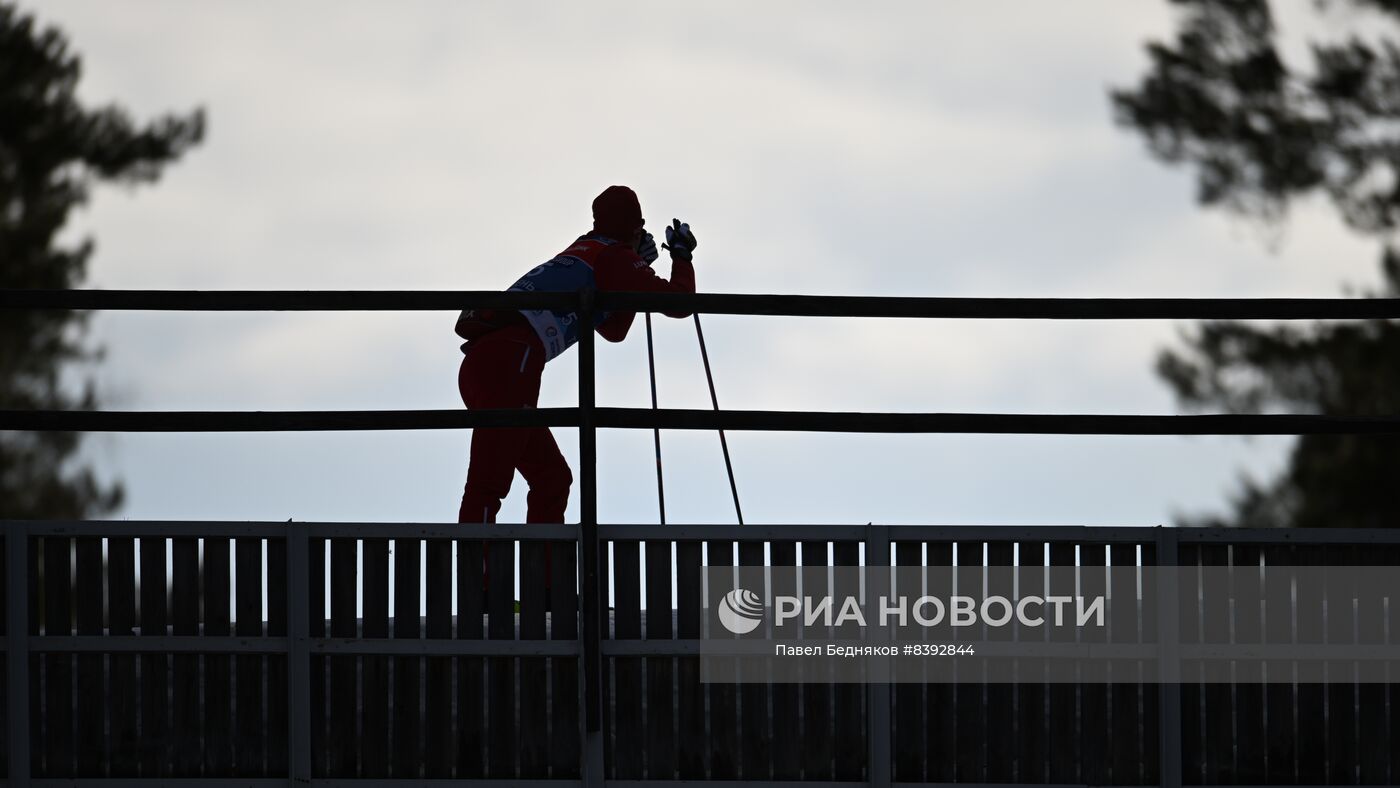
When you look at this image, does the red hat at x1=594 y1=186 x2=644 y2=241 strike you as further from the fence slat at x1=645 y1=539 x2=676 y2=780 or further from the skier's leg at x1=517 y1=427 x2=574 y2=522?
the fence slat at x1=645 y1=539 x2=676 y2=780

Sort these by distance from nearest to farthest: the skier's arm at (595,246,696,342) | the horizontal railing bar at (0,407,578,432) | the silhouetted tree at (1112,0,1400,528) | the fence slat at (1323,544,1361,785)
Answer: the horizontal railing bar at (0,407,578,432) → the fence slat at (1323,544,1361,785) → the skier's arm at (595,246,696,342) → the silhouetted tree at (1112,0,1400,528)

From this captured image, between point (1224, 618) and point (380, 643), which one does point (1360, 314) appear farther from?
point (380, 643)

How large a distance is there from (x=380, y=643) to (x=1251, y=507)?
1214 centimetres

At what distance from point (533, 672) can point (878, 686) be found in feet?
4.52

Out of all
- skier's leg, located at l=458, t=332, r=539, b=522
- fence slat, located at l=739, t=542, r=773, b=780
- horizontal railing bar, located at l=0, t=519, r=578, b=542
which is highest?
skier's leg, located at l=458, t=332, r=539, b=522

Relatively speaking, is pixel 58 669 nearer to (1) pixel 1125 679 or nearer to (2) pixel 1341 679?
(1) pixel 1125 679

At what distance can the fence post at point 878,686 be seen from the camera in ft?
23.8

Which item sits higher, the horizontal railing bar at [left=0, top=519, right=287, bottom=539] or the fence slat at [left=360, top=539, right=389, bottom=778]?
the horizontal railing bar at [left=0, top=519, right=287, bottom=539]

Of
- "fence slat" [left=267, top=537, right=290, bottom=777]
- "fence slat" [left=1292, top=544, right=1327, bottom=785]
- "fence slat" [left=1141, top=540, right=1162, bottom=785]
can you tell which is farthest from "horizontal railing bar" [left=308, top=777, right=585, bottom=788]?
"fence slat" [left=1292, top=544, right=1327, bottom=785]

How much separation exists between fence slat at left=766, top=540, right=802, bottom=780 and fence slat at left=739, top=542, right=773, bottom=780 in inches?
1.3

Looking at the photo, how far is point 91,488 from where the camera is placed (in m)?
19.3

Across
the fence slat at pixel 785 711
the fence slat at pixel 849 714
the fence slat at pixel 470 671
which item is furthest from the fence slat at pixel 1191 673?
the fence slat at pixel 470 671

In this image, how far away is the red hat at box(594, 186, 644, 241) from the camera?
344 inches

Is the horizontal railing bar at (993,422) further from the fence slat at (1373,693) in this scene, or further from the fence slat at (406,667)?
the fence slat at (406,667)
